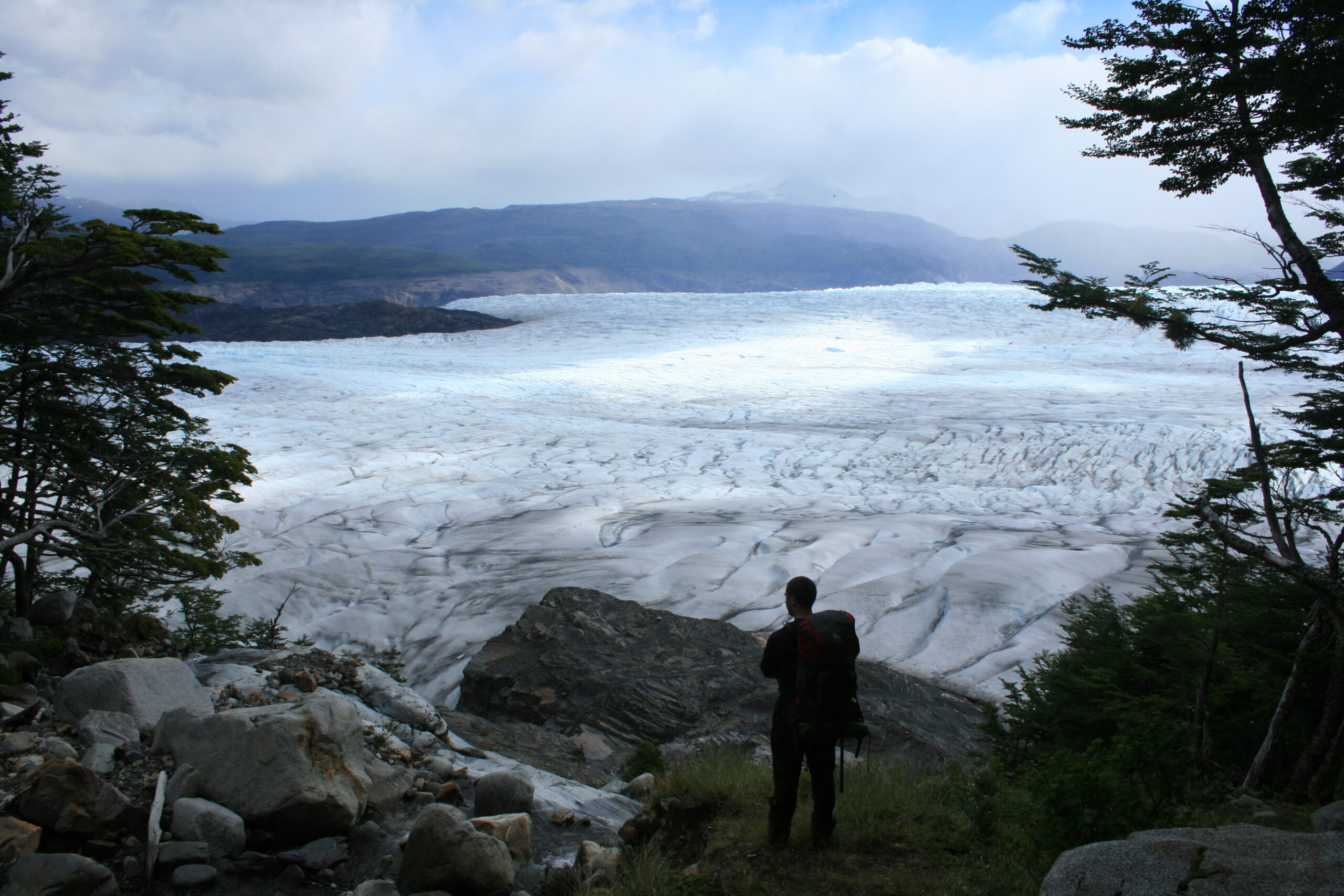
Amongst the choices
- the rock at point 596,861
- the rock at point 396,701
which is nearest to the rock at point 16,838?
the rock at point 596,861

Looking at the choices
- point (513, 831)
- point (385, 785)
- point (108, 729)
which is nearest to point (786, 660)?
point (513, 831)

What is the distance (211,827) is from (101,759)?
990 mm

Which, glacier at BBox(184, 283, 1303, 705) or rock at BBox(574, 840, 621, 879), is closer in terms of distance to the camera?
rock at BBox(574, 840, 621, 879)

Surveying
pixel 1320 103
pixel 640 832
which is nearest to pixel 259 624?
pixel 640 832

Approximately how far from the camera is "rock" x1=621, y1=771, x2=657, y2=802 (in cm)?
540

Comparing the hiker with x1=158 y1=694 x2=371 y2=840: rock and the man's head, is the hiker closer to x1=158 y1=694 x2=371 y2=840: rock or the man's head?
the man's head

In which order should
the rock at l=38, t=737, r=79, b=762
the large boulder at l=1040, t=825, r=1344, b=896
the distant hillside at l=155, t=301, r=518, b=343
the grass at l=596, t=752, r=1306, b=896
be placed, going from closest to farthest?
the large boulder at l=1040, t=825, r=1344, b=896 → the grass at l=596, t=752, r=1306, b=896 → the rock at l=38, t=737, r=79, b=762 → the distant hillside at l=155, t=301, r=518, b=343

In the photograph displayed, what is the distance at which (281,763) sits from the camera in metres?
3.94

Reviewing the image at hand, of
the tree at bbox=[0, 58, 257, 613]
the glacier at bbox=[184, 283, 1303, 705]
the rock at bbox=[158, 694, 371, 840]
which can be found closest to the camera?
the rock at bbox=[158, 694, 371, 840]

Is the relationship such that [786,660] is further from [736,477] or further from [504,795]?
[736,477]

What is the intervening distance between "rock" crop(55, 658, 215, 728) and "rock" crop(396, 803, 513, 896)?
87.1 inches

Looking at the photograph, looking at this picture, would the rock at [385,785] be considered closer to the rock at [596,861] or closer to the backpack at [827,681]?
the rock at [596,861]

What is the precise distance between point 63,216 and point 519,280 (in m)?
97.7

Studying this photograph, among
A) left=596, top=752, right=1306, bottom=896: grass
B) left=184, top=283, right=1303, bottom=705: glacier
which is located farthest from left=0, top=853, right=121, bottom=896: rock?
left=184, top=283, right=1303, bottom=705: glacier
